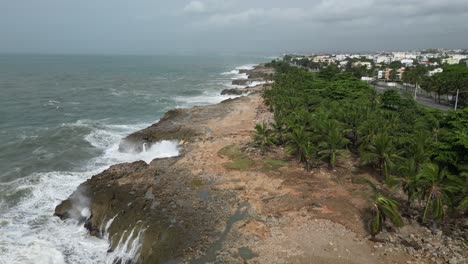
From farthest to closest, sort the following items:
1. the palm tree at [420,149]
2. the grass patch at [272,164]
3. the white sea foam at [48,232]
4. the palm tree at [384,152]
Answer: the grass patch at [272,164]
the palm tree at [384,152]
the palm tree at [420,149]
the white sea foam at [48,232]

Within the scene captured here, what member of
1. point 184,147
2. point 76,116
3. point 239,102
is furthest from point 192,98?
point 184,147

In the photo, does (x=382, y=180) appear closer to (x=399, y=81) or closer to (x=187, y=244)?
(x=187, y=244)

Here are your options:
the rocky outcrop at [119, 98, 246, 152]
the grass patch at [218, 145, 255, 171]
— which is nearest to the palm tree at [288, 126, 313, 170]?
the grass patch at [218, 145, 255, 171]

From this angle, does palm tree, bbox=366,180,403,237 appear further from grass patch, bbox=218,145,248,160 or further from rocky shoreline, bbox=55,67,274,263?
grass patch, bbox=218,145,248,160

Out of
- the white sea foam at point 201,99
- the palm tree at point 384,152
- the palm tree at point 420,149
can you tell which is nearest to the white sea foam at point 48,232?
the palm tree at point 384,152

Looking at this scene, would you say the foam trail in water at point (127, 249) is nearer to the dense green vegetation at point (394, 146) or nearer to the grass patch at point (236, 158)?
the grass patch at point (236, 158)

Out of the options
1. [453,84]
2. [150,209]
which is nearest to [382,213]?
[150,209]
